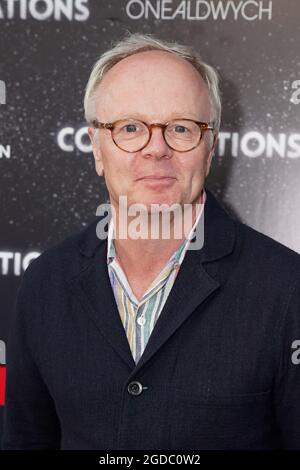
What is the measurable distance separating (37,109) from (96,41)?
10.3 inches

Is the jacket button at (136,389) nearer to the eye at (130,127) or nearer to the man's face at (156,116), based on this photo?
the man's face at (156,116)

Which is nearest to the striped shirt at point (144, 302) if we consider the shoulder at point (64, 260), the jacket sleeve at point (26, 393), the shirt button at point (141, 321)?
the shirt button at point (141, 321)

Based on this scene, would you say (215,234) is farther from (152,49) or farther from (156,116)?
(152,49)

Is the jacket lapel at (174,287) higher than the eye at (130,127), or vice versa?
the eye at (130,127)

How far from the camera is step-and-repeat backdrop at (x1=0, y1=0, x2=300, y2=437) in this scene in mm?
1822

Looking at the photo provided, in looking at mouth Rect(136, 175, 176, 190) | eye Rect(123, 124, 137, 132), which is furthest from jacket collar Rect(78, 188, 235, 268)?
eye Rect(123, 124, 137, 132)

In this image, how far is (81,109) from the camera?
190cm

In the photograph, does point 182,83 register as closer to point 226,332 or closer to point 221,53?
point 221,53

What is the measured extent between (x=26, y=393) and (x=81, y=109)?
2.69ft

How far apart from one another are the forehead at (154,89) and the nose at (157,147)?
0.04 metres

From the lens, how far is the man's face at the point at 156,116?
1.49m

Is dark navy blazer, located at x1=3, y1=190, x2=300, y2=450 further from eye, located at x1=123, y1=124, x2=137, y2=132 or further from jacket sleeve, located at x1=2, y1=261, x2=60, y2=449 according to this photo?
eye, located at x1=123, y1=124, x2=137, y2=132

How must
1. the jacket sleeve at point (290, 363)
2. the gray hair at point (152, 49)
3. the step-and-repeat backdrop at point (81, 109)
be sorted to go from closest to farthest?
the jacket sleeve at point (290, 363)
the gray hair at point (152, 49)
the step-and-repeat backdrop at point (81, 109)
